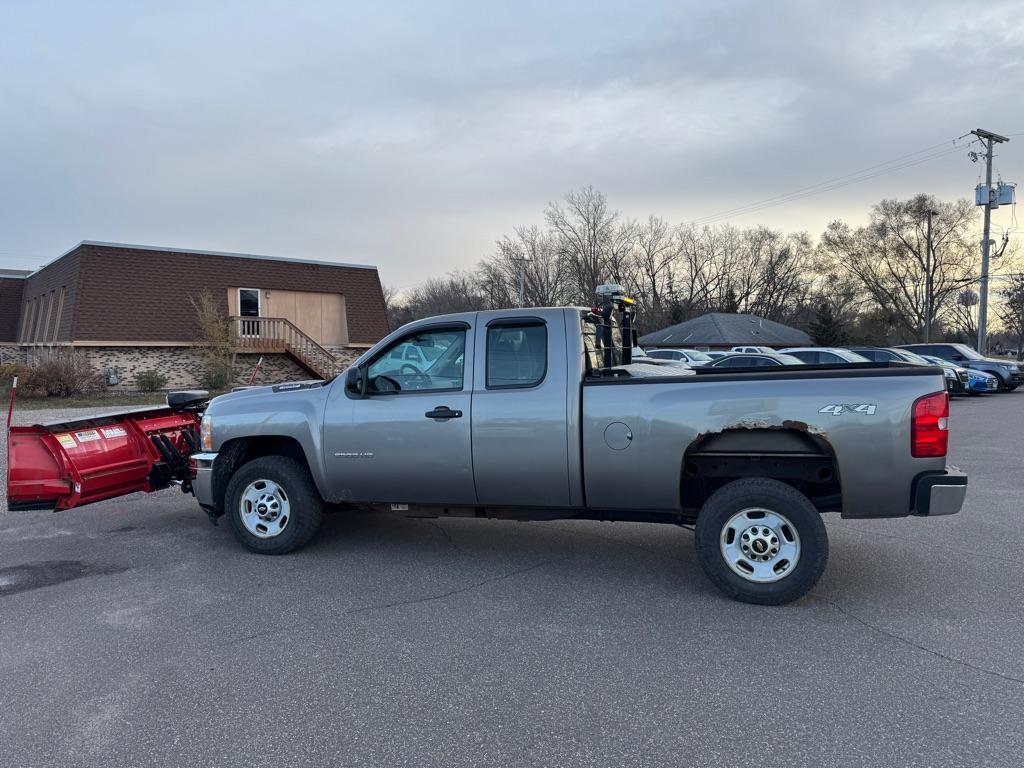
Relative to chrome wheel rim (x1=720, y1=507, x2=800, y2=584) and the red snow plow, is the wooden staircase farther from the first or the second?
chrome wheel rim (x1=720, y1=507, x2=800, y2=584)

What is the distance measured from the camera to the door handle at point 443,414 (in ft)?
17.5

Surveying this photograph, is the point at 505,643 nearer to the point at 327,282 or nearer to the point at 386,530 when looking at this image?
the point at 386,530

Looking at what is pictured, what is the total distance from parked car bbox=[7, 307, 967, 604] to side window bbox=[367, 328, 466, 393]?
0.05 ft

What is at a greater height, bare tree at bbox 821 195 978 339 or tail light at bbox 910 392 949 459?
bare tree at bbox 821 195 978 339

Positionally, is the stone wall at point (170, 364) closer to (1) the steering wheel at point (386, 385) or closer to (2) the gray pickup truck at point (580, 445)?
(2) the gray pickup truck at point (580, 445)

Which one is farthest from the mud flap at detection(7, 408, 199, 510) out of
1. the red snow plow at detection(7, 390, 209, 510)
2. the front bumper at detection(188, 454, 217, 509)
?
the front bumper at detection(188, 454, 217, 509)

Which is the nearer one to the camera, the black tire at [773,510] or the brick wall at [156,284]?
the black tire at [773,510]

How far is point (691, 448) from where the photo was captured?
4871mm

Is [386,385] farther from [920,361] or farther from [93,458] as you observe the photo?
[920,361]

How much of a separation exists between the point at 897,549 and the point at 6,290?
41012 mm

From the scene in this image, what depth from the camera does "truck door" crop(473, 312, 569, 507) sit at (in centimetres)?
509

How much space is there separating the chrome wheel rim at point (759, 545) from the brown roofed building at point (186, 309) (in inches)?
974

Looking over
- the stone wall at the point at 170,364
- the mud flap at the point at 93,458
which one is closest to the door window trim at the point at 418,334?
the mud flap at the point at 93,458

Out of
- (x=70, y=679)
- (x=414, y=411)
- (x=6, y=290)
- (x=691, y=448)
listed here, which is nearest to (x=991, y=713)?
(x=691, y=448)
